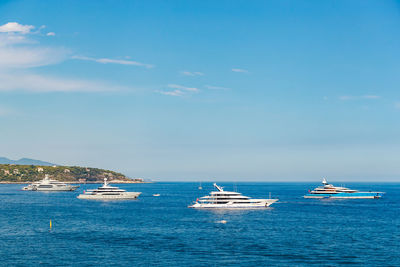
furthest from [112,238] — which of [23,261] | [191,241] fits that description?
[23,261]

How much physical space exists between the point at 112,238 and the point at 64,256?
1622 cm

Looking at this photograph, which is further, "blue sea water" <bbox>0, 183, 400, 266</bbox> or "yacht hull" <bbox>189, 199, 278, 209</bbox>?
"yacht hull" <bbox>189, 199, 278, 209</bbox>

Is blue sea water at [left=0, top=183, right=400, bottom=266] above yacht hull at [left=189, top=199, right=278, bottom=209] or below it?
below

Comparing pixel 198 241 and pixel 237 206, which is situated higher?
pixel 237 206

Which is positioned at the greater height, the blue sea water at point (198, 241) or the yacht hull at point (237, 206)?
the yacht hull at point (237, 206)

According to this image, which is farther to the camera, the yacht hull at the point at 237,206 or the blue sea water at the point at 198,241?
the yacht hull at the point at 237,206

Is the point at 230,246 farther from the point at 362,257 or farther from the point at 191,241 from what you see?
the point at 362,257

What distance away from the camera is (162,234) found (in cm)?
8419

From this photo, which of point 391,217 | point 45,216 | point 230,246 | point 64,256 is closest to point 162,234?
point 230,246

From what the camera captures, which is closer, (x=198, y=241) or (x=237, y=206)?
(x=198, y=241)

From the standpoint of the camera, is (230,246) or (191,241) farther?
(191,241)

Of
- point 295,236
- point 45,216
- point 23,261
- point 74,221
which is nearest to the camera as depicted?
point 23,261

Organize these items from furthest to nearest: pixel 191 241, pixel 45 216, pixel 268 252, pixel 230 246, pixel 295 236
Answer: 1. pixel 45 216
2. pixel 295 236
3. pixel 191 241
4. pixel 230 246
5. pixel 268 252

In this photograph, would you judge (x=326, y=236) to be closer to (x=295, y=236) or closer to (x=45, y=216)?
(x=295, y=236)
